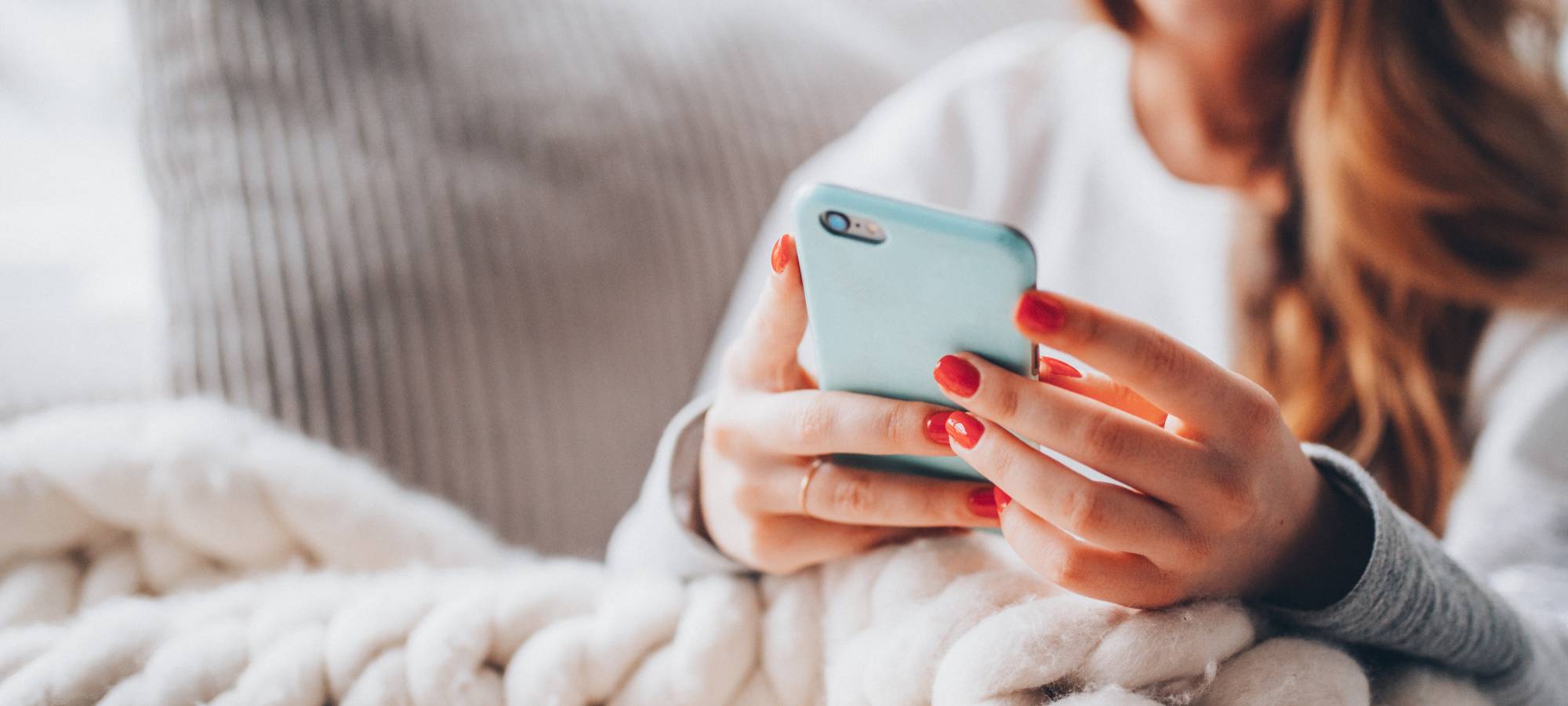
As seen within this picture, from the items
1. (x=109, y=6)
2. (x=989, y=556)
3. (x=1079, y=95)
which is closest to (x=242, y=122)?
(x=109, y=6)

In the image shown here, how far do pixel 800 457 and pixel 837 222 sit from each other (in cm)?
14

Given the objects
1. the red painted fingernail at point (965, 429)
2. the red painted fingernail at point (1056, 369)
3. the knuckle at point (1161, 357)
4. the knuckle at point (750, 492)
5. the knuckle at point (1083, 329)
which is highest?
the knuckle at point (1083, 329)

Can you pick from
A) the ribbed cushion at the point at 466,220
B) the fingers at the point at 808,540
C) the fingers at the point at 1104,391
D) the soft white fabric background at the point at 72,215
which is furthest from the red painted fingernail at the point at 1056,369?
the soft white fabric background at the point at 72,215

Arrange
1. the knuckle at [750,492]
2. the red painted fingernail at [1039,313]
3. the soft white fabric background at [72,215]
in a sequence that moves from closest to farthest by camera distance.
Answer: the red painted fingernail at [1039,313] < the knuckle at [750,492] < the soft white fabric background at [72,215]

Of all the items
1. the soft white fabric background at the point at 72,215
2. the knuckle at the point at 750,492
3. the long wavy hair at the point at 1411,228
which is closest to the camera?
the knuckle at the point at 750,492

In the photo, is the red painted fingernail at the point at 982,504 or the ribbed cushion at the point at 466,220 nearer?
the red painted fingernail at the point at 982,504

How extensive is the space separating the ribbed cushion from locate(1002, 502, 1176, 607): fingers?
42 cm

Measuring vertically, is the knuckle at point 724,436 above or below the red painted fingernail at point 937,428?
below

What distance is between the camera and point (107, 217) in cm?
72

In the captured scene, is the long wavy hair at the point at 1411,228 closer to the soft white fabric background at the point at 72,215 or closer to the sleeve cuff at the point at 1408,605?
the sleeve cuff at the point at 1408,605

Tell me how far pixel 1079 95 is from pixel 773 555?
1.99ft

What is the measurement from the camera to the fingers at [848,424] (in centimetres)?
34

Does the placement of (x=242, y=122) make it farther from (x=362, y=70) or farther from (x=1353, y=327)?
(x=1353, y=327)

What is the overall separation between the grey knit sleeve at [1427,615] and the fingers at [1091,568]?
8 centimetres
